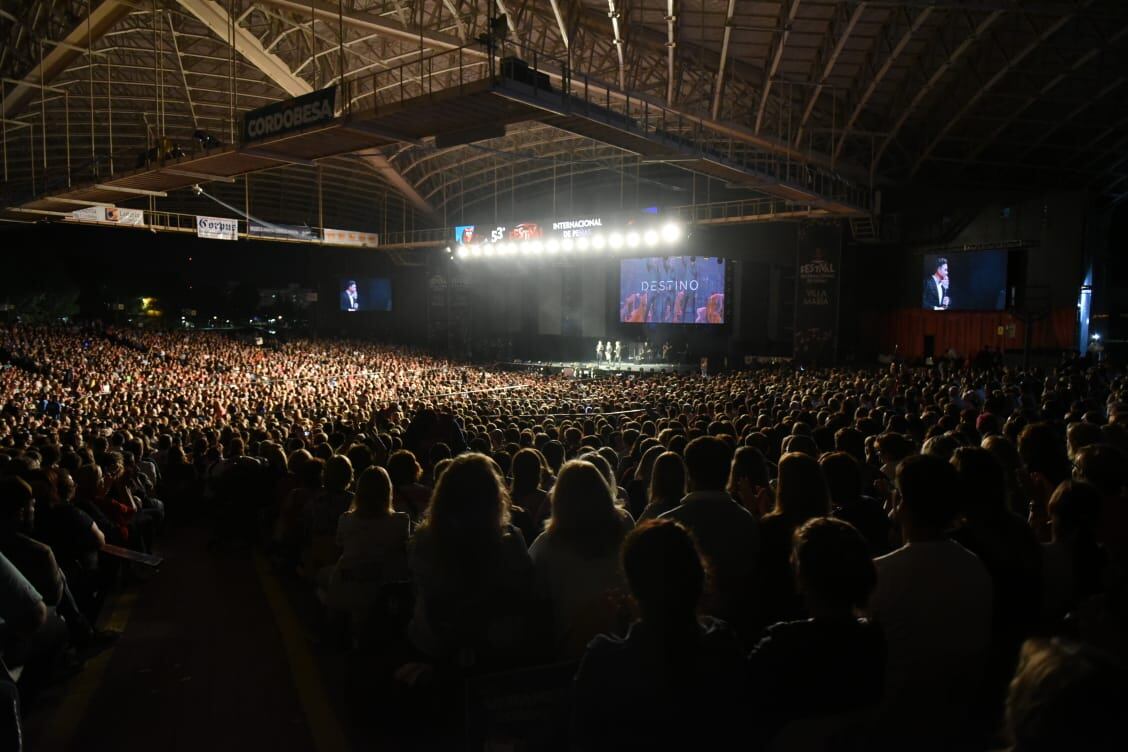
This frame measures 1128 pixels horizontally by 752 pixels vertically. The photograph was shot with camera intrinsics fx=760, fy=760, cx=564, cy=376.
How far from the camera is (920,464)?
2754 millimetres

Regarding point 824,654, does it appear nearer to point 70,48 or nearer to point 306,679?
point 306,679

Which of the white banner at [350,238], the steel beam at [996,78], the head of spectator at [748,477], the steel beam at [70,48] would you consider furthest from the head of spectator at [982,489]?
the white banner at [350,238]

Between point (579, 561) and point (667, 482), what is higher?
point (667, 482)

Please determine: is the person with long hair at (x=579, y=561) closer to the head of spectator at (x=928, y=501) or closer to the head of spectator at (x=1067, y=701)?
the head of spectator at (x=928, y=501)

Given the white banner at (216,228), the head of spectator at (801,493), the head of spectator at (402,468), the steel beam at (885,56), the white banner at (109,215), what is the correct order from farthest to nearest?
→ the white banner at (216,228) < the white banner at (109,215) < the steel beam at (885,56) < the head of spectator at (402,468) < the head of spectator at (801,493)

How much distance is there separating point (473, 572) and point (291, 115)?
37.4 ft

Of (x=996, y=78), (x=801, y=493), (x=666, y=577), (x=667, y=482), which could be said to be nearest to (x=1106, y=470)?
(x=801, y=493)

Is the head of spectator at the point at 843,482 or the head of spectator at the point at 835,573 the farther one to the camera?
the head of spectator at the point at 843,482

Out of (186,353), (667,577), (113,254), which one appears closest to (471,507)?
(667,577)

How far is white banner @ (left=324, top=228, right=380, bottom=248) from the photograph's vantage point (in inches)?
1492

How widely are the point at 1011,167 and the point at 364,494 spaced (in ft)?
108

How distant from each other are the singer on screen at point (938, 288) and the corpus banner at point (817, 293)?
417cm

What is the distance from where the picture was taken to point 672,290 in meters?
36.2

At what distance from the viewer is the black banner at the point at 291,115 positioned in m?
11.8
